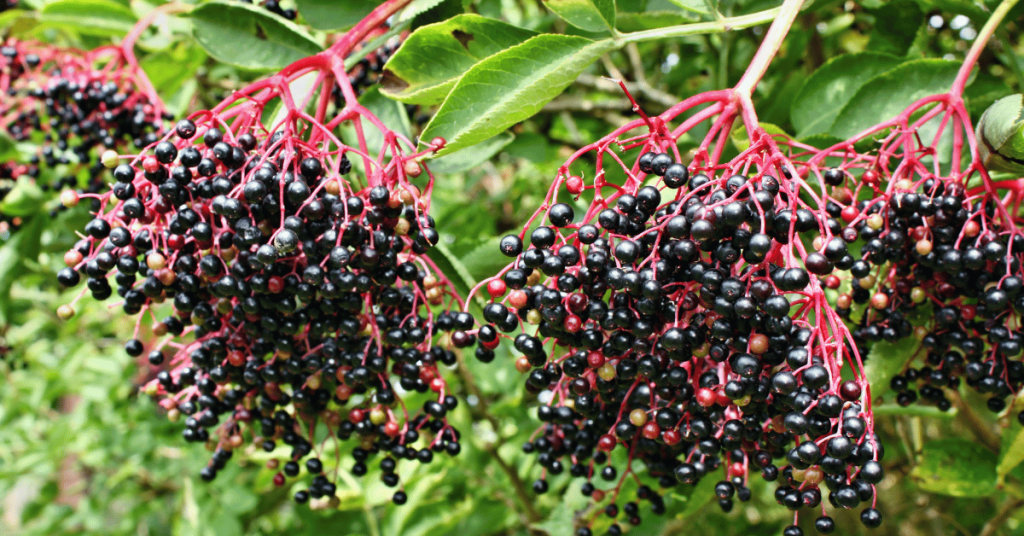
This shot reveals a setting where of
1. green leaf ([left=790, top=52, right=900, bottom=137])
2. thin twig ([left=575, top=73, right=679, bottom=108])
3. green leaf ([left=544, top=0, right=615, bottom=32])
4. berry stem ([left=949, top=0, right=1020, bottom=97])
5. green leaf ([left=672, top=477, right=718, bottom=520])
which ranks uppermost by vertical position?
thin twig ([left=575, top=73, right=679, bottom=108])

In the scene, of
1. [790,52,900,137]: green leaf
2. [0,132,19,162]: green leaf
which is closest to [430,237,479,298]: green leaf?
[790,52,900,137]: green leaf

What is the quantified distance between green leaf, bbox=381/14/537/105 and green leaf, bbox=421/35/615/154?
0.37ft

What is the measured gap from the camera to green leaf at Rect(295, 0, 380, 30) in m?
1.53

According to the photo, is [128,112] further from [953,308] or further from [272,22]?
[953,308]

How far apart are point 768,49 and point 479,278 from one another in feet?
2.34

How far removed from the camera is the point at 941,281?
1.19m

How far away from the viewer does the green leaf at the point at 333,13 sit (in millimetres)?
1527

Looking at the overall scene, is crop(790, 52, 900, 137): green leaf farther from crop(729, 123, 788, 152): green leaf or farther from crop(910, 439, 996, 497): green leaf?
crop(910, 439, 996, 497): green leaf

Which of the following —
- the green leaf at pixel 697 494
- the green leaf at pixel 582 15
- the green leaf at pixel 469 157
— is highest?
the green leaf at pixel 469 157

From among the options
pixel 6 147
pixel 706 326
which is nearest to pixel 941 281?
pixel 706 326

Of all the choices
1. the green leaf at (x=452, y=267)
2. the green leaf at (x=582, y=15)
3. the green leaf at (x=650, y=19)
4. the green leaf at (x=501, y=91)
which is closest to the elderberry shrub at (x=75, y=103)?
the green leaf at (x=452, y=267)

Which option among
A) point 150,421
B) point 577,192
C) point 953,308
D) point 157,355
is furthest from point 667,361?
point 150,421

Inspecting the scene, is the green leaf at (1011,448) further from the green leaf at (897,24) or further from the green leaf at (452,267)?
the green leaf at (452,267)

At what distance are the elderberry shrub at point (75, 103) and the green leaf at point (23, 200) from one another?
8cm
